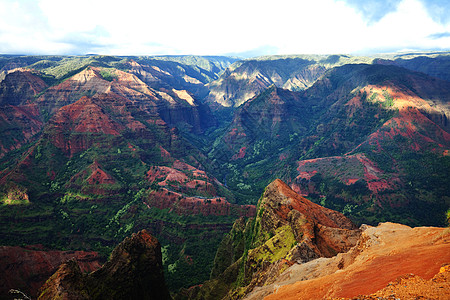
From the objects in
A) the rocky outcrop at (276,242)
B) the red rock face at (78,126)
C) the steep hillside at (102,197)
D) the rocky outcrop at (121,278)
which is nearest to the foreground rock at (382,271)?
the rocky outcrop at (276,242)

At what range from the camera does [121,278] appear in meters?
50.5

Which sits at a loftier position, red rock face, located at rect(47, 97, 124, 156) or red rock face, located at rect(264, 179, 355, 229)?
red rock face, located at rect(47, 97, 124, 156)

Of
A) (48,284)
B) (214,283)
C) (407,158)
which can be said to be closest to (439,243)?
(48,284)

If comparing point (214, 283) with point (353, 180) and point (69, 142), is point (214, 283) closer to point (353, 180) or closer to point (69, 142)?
point (353, 180)

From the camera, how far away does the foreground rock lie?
2164cm

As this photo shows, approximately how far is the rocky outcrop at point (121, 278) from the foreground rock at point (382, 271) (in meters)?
26.1

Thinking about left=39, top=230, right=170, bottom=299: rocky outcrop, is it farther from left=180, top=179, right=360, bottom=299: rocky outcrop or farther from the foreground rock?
the foreground rock

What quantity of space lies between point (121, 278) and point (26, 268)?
61.8m

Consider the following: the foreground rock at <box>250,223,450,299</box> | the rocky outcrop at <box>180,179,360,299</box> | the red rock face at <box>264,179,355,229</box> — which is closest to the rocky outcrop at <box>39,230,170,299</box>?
the rocky outcrop at <box>180,179,360,299</box>

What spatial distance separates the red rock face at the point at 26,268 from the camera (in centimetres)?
8050

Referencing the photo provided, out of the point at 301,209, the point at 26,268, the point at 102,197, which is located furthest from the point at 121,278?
the point at 102,197

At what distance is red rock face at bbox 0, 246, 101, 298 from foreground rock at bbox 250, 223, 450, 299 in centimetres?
8298

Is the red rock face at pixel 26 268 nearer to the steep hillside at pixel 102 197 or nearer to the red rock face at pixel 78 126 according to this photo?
the steep hillside at pixel 102 197

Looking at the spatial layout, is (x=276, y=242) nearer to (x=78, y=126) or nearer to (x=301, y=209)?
(x=301, y=209)
